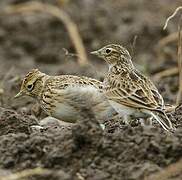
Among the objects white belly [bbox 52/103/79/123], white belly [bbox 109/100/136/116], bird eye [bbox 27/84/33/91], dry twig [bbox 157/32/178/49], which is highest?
dry twig [bbox 157/32/178/49]

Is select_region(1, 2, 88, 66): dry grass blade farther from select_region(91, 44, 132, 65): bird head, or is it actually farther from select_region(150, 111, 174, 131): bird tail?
select_region(150, 111, 174, 131): bird tail

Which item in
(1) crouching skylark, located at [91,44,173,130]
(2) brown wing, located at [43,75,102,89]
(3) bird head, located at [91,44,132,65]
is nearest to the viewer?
(1) crouching skylark, located at [91,44,173,130]

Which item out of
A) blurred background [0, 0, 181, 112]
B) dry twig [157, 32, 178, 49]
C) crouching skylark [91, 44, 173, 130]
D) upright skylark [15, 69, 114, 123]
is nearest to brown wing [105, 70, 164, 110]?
crouching skylark [91, 44, 173, 130]

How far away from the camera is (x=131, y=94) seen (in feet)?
22.9

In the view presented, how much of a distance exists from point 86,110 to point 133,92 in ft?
3.17

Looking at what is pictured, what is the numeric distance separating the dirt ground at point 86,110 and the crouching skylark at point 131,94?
217 mm

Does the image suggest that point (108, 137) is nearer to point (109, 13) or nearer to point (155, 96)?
point (155, 96)

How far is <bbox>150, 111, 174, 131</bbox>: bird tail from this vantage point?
6633mm

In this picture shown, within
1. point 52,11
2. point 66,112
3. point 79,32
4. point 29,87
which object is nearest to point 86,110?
point 66,112

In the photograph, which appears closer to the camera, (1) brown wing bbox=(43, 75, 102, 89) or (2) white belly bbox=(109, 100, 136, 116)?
(2) white belly bbox=(109, 100, 136, 116)

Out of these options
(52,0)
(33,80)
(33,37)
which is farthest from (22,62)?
(33,80)

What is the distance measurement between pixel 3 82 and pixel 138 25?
5047mm

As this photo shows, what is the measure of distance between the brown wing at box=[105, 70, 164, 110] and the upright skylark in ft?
0.40

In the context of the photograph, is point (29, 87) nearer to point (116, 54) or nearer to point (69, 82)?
point (69, 82)
